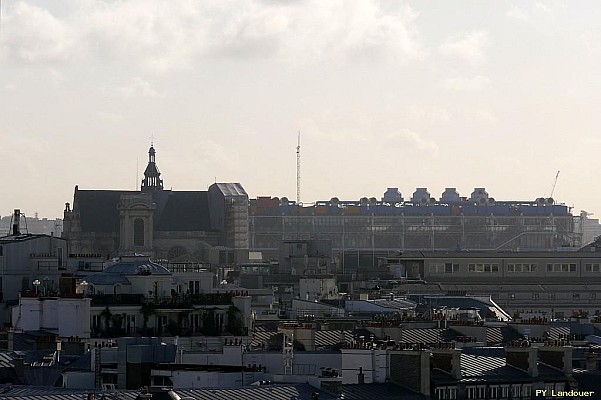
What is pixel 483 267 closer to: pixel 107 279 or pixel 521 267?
pixel 521 267

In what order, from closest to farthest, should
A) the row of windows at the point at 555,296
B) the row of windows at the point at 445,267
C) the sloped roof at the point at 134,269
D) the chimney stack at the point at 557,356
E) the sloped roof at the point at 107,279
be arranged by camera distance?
1. the chimney stack at the point at 557,356
2. the sloped roof at the point at 107,279
3. the sloped roof at the point at 134,269
4. the row of windows at the point at 555,296
5. the row of windows at the point at 445,267

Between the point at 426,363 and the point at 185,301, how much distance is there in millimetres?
21420

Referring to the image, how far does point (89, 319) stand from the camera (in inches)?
3004

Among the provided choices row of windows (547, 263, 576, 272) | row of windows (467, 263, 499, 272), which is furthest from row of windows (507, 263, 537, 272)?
row of windows (547, 263, 576, 272)

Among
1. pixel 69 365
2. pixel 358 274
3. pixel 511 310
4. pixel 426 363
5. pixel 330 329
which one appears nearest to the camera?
pixel 426 363

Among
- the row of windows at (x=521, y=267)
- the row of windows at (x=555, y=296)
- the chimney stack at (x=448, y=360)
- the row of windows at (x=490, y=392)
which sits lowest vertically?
the row of windows at (x=490, y=392)

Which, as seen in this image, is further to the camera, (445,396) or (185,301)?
(185,301)

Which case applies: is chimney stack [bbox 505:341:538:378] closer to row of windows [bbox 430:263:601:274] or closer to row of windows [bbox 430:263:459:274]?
row of windows [bbox 430:263:601:274]

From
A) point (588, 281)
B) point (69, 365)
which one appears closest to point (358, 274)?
point (588, 281)

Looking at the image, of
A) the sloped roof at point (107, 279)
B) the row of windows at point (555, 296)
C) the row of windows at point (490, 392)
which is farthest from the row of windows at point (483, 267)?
the row of windows at point (490, 392)

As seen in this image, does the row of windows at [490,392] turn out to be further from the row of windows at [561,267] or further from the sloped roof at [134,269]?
the row of windows at [561,267]

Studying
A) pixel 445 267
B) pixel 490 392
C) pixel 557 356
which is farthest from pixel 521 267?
pixel 490 392

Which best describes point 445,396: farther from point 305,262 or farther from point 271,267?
point 271,267

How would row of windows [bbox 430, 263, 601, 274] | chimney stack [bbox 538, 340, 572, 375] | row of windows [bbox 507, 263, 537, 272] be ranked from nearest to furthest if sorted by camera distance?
1. chimney stack [bbox 538, 340, 572, 375]
2. row of windows [bbox 430, 263, 601, 274]
3. row of windows [bbox 507, 263, 537, 272]
